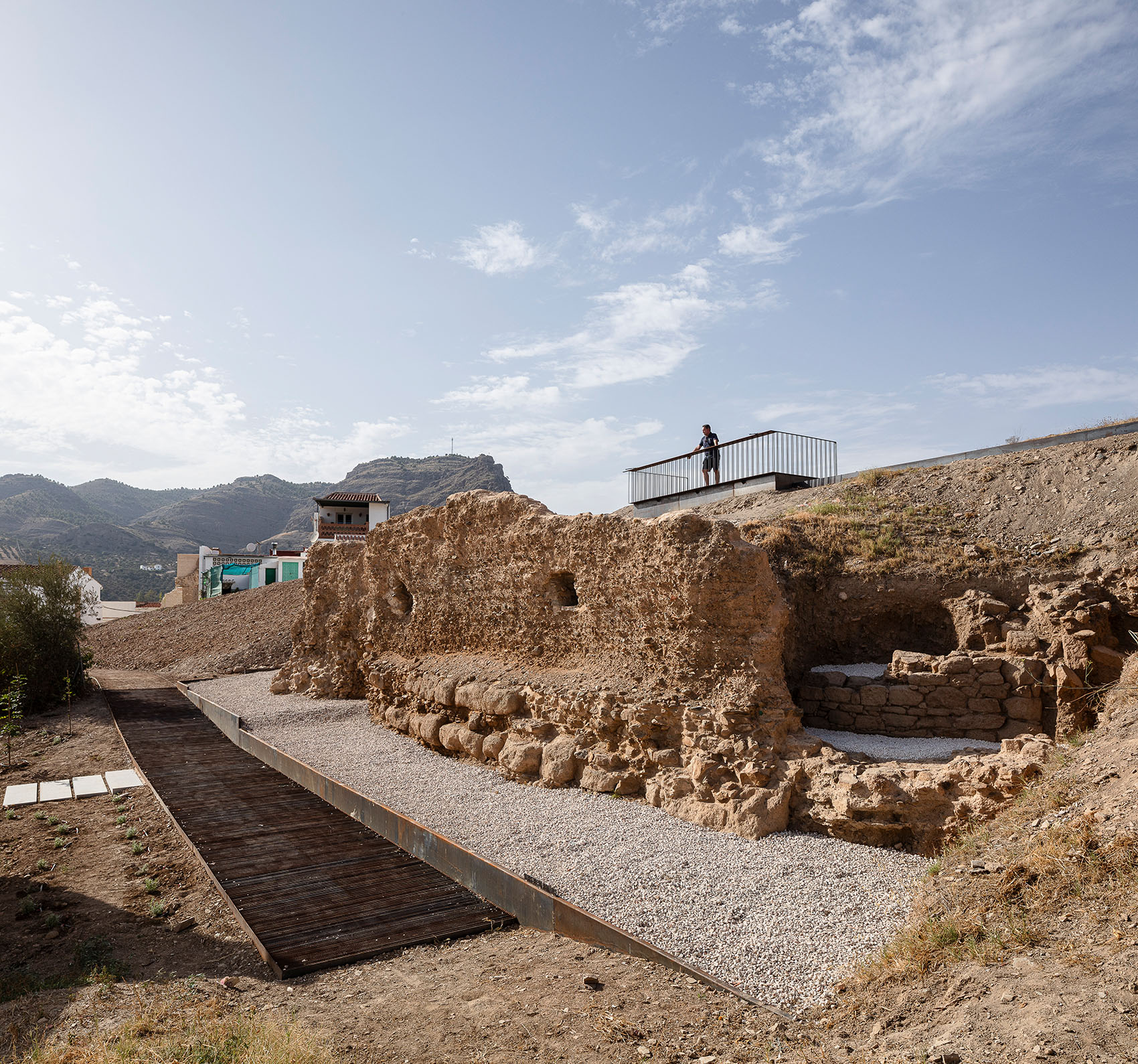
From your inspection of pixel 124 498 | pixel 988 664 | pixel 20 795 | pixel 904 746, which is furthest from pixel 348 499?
pixel 124 498

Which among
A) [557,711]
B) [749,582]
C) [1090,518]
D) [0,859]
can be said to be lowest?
[0,859]

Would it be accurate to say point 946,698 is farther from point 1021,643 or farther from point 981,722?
point 1021,643

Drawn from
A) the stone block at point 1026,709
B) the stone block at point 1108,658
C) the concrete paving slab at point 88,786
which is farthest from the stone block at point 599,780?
the concrete paving slab at point 88,786

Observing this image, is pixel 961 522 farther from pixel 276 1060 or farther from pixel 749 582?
pixel 276 1060

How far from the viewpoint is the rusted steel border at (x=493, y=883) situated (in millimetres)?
5641

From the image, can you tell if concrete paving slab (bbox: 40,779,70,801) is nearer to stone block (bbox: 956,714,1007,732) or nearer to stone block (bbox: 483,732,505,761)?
stone block (bbox: 483,732,505,761)

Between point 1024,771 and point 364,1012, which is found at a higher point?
point 1024,771

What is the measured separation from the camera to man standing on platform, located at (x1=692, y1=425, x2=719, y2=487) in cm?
1747

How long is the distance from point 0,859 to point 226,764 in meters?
3.97

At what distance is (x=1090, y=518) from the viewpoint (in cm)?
1031

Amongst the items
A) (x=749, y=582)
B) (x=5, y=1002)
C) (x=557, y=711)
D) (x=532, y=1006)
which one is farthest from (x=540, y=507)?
(x=5, y=1002)

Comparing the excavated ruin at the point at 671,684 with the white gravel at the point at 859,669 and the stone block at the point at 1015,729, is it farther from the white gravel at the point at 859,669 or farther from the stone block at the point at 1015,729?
the white gravel at the point at 859,669

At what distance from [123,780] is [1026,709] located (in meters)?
13.3

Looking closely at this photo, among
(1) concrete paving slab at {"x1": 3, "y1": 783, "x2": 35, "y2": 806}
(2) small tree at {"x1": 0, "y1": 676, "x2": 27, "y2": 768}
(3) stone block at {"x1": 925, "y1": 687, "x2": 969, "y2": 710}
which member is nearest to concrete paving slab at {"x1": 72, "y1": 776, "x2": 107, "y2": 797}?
(1) concrete paving slab at {"x1": 3, "y1": 783, "x2": 35, "y2": 806}
